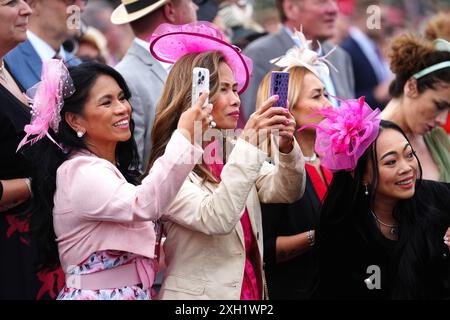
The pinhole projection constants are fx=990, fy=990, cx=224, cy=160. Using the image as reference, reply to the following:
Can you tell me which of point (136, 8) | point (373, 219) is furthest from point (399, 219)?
point (136, 8)

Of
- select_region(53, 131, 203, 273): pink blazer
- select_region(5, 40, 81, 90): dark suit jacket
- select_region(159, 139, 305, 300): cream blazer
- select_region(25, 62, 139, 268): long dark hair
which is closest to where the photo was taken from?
select_region(53, 131, 203, 273): pink blazer

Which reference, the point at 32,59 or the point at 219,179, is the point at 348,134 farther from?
the point at 32,59

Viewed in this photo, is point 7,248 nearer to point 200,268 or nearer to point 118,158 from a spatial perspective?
point 118,158

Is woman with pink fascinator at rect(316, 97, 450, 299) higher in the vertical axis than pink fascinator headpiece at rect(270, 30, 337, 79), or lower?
lower

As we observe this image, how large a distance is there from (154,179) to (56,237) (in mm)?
Answer: 615

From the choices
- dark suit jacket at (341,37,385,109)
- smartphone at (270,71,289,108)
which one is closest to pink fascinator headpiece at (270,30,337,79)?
smartphone at (270,71,289,108)

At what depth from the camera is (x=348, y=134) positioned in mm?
4738

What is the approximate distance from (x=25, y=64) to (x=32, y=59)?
91mm

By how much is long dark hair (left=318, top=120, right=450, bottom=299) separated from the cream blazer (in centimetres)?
38

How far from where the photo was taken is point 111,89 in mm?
4477

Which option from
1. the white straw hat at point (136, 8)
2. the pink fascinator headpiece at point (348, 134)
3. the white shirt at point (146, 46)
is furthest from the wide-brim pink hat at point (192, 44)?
the white straw hat at point (136, 8)

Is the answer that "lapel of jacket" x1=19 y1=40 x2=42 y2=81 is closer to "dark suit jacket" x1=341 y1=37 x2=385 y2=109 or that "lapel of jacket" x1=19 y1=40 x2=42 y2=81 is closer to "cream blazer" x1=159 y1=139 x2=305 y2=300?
"cream blazer" x1=159 y1=139 x2=305 y2=300

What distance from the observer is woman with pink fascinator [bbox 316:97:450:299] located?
4.75 meters
